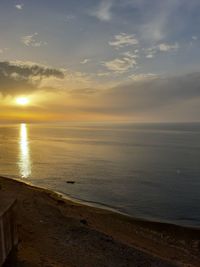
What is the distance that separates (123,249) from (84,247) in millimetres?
2298

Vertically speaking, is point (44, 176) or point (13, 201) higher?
point (13, 201)

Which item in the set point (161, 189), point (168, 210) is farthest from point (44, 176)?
point (168, 210)

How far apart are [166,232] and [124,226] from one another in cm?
445

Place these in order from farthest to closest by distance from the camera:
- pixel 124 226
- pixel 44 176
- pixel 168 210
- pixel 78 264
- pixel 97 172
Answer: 1. pixel 97 172
2. pixel 44 176
3. pixel 168 210
4. pixel 124 226
5. pixel 78 264

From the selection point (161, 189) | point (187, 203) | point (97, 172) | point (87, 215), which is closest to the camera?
point (87, 215)

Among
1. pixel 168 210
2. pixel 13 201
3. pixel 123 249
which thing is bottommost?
pixel 168 210

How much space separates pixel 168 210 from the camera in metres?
36.1

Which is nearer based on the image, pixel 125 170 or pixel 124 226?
pixel 124 226

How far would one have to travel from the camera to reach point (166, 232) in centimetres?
2802

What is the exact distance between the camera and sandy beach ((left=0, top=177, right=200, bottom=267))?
1433cm

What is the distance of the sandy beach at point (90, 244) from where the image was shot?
47.0ft

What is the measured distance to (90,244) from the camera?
16703 millimetres

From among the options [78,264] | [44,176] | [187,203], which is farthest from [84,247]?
[44,176]

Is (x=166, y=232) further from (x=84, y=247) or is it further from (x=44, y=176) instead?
(x=44, y=176)
